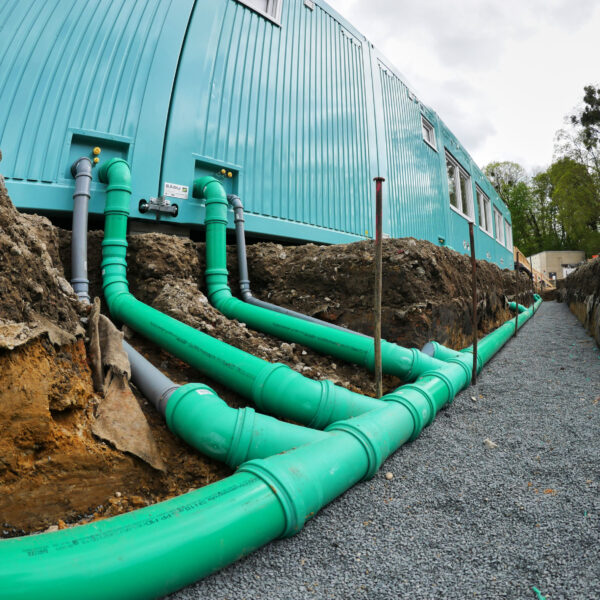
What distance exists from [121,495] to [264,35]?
223 inches

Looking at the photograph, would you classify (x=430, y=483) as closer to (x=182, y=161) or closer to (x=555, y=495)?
(x=555, y=495)

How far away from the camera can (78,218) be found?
3.28m

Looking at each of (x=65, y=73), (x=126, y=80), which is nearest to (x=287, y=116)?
(x=126, y=80)

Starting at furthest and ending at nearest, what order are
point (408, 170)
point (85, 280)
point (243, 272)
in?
A: point (408, 170) → point (243, 272) → point (85, 280)

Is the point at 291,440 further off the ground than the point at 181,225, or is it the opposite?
the point at 181,225

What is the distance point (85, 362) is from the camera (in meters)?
1.77

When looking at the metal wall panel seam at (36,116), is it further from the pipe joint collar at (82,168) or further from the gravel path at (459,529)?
the gravel path at (459,529)

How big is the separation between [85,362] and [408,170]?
7726 millimetres

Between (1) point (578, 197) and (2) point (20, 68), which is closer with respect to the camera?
(2) point (20, 68)

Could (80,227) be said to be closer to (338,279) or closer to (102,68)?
(102,68)

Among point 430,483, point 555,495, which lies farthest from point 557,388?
point 430,483

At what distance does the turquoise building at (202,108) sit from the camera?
12.0ft

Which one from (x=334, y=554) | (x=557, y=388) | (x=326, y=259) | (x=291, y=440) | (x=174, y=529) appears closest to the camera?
(x=174, y=529)

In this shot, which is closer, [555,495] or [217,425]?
[555,495]
